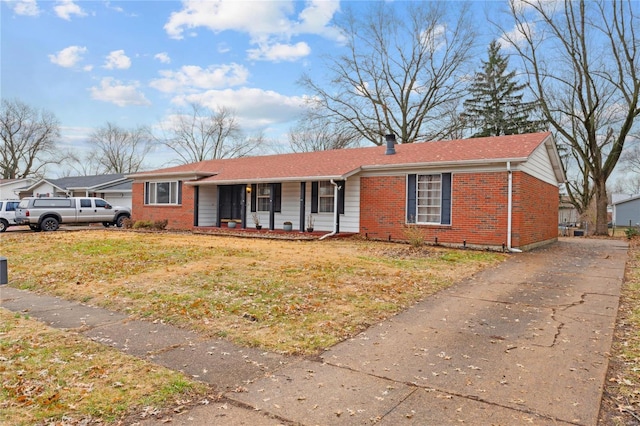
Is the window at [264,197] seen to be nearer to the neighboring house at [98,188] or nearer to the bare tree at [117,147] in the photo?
the neighboring house at [98,188]

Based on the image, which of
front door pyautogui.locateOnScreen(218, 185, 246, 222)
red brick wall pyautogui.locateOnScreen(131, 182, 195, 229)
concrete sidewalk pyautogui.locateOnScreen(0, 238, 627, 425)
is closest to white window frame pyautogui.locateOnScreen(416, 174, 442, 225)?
concrete sidewalk pyautogui.locateOnScreen(0, 238, 627, 425)

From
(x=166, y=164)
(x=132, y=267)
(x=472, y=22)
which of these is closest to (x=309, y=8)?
(x=132, y=267)

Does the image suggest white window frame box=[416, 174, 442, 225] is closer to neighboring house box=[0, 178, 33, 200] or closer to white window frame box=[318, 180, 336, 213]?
white window frame box=[318, 180, 336, 213]

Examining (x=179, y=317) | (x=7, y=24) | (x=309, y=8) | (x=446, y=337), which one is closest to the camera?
(x=446, y=337)

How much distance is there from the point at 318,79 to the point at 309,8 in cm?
1761

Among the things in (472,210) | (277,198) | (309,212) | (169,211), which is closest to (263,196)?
(277,198)

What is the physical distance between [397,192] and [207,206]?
393 inches

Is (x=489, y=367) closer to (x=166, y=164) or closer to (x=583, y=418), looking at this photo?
(x=583, y=418)

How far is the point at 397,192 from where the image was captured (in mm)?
15047

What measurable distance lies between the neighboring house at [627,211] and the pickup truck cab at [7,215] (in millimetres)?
53063

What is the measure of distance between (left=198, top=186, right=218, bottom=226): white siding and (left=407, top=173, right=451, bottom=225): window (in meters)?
10.2

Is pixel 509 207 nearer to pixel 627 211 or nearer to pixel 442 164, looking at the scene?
pixel 442 164

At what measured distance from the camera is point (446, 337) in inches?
201

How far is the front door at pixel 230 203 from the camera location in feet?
65.6
